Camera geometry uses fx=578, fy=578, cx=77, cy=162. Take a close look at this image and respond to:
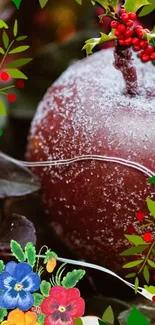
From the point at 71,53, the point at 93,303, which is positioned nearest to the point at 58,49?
the point at 71,53

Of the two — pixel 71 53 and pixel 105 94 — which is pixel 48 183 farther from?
pixel 71 53

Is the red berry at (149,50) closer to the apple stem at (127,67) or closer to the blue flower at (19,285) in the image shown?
the apple stem at (127,67)

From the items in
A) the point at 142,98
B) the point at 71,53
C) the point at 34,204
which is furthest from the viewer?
the point at 71,53

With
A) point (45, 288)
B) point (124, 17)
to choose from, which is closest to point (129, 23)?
point (124, 17)

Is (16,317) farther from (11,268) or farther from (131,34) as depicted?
(131,34)

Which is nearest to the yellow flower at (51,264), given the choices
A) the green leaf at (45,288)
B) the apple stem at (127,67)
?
the green leaf at (45,288)

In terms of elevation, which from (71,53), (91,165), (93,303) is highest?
(71,53)

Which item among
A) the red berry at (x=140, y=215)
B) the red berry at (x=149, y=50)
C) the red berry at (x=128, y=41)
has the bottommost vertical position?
the red berry at (x=140, y=215)
